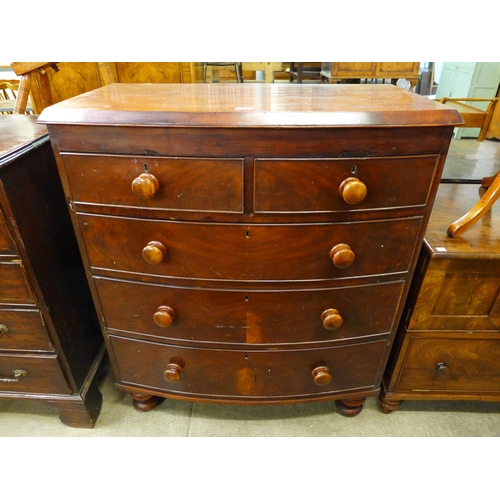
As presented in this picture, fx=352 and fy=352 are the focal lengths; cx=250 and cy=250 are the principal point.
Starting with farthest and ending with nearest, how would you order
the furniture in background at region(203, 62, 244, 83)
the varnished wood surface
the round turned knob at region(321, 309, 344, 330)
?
the furniture in background at region(203, 62, 244, 83) → the round turned knob at region(321, 309, 344, 330) → the varnished wood surface

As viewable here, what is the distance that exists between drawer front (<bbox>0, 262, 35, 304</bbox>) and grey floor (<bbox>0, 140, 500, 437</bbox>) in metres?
0.53

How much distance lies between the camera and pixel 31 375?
3.50 ft

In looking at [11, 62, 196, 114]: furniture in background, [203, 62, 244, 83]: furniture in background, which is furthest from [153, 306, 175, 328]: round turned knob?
[203, 62, 244, 83]: furniture in background

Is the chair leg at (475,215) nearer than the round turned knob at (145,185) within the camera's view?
No

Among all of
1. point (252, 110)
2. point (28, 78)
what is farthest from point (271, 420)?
point (28, 78)

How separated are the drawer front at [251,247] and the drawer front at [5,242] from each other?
170 millimetres

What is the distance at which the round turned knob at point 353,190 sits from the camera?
71 centimetres

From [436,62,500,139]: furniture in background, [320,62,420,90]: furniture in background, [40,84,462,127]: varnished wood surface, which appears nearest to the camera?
[40,84,462,127]: varnished wood surface

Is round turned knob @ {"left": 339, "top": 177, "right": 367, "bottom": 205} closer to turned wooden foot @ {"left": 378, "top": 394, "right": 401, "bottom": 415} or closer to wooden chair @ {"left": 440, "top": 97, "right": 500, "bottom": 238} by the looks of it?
wooden chair @ {"left": 440, "top": 97, "right": 500, "bottom": 238}

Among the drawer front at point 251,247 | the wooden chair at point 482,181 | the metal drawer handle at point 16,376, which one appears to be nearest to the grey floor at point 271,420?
the wooden chair at point 482,181

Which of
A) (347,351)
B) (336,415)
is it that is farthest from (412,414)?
(347,351)

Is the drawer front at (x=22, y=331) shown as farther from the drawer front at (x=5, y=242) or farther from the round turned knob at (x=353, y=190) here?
the round turned knob at (x=353, y=190)

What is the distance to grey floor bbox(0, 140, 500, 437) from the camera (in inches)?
46.4
